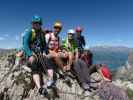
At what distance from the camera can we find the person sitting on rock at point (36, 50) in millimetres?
14164

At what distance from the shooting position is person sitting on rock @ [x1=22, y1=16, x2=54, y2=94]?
558 inches

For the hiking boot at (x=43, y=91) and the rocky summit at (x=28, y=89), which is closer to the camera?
the hiking boot at (x=43, y=91)

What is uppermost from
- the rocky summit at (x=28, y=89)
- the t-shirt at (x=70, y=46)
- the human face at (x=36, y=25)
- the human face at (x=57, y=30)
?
the human face at (x=36, y=25)

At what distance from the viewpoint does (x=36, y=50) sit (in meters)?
15.1

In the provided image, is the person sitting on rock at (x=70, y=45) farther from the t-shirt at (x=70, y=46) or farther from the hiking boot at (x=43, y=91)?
the hiking boot at (x=43, y=91)

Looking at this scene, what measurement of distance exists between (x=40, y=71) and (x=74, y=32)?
3469mm

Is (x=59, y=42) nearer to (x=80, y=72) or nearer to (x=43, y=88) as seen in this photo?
(x=80, y=72)

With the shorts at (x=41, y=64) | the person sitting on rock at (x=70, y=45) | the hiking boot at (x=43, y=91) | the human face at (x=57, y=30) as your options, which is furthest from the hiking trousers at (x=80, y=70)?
the hiking boot at (x=43, y=91)

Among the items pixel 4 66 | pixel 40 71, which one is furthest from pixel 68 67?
pixel 4 66

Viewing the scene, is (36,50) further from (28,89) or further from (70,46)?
(70,46)

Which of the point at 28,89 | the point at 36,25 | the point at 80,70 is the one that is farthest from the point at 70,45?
the point at 28,89

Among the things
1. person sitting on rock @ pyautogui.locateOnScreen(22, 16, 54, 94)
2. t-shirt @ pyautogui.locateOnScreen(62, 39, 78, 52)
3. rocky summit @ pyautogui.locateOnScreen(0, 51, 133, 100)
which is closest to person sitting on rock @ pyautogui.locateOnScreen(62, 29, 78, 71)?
t-shirt @ pyautogui.locateOnScreen(62, 39, 78, 52)

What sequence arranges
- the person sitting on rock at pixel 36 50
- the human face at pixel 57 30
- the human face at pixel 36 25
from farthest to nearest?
the human face at pixel 57 30, the person sitting on rock at pixel 36 50, the human face at pixel 36 25

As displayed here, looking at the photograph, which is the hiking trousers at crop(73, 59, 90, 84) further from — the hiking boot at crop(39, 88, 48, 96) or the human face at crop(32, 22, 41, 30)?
the human face at crop(32, 22, 41, 30)
